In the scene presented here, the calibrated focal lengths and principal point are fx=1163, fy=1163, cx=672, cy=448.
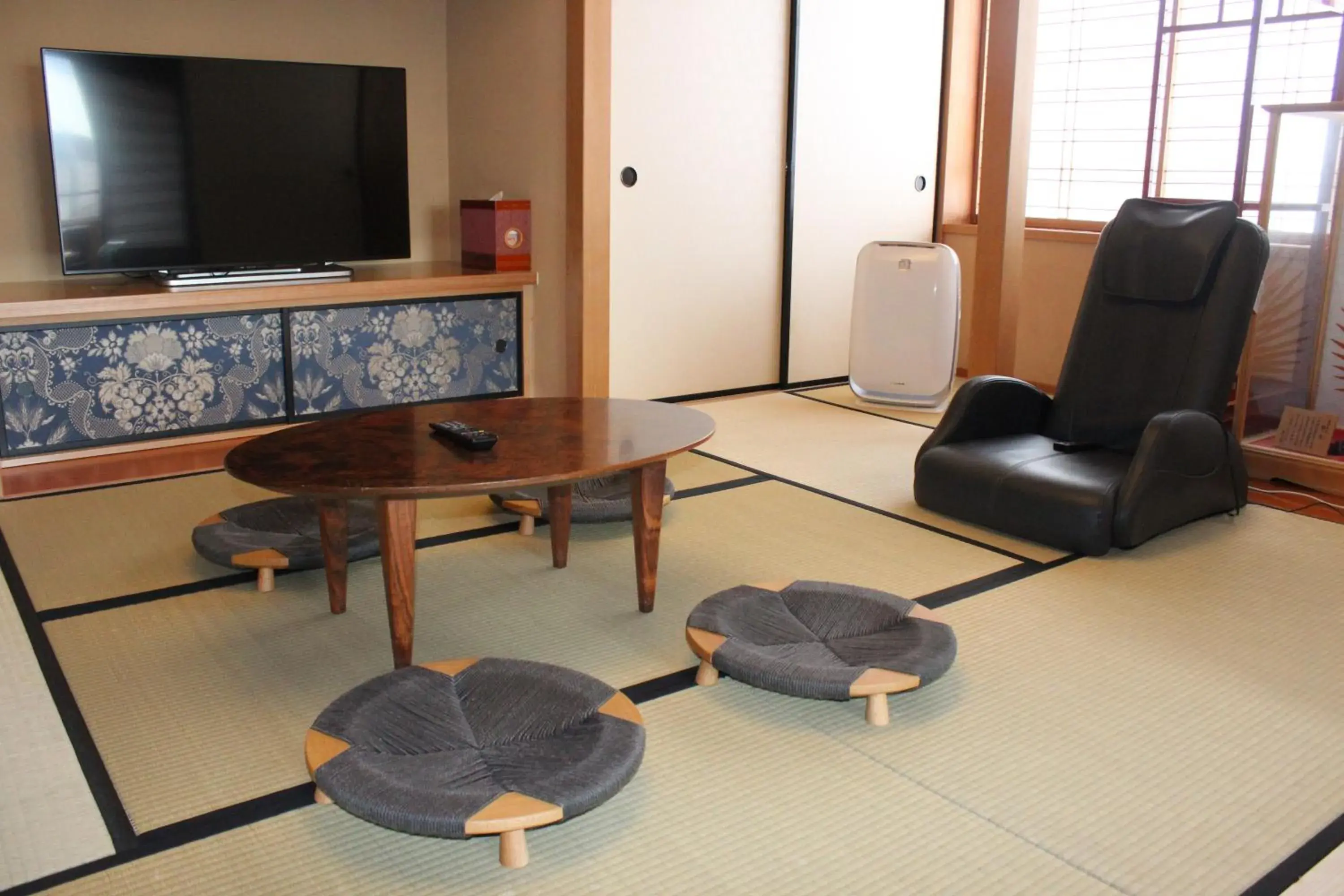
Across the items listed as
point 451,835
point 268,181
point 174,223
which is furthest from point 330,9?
point 451,835

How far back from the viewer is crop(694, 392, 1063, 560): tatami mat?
3.66 metres

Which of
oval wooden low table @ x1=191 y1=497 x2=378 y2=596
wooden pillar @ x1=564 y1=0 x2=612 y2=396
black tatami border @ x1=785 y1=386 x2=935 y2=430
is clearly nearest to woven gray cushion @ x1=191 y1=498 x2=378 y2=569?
oval wooden low table @ x1=191 y1=497 x2=378 y2=596

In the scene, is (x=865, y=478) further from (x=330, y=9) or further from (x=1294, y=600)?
(x=330, y=9)

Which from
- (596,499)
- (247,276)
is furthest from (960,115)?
(247,276)

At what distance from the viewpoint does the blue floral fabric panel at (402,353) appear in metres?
4.40

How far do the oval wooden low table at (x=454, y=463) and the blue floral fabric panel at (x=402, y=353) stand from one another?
1.43m

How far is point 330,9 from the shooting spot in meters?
4.86

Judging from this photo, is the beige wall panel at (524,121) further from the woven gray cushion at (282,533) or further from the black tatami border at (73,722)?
the black tatami border at (73,722)

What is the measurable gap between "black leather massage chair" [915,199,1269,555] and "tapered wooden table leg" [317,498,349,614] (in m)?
1.80

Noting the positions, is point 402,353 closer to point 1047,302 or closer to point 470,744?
point 470,744

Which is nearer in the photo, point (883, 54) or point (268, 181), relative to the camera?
point (268, 181)

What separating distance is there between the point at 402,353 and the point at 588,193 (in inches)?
38.2

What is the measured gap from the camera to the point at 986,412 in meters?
3.73

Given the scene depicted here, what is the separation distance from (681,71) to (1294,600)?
320 cm
